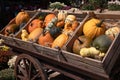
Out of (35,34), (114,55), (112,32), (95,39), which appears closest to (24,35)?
(35,34)

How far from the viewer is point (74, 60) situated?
3.77 metres

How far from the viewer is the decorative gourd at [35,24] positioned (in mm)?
5031

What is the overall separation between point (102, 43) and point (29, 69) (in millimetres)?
1508

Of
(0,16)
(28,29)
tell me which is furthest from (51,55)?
(0,16)

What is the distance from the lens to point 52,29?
4590 mm

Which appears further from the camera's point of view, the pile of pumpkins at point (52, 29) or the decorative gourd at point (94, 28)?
the pile of pumpkins at point (52, 29)

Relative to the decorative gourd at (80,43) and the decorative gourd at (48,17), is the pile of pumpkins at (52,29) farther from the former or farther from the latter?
the decorative gourd at (80,43)

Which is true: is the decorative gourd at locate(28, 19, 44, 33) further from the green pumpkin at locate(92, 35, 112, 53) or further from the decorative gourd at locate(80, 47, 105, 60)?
the decorative gourd at locate(80, 47, 105, 60)

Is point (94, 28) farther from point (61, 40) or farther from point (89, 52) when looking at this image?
point (89, 52)

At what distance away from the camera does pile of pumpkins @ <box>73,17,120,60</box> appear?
12.0 ft

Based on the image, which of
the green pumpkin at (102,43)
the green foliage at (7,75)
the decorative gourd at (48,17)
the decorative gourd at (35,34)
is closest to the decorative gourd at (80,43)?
the green pumpkin at (102,43)

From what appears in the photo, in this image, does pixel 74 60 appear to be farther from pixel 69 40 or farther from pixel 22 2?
pixel 22 2

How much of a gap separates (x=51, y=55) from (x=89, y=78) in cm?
60

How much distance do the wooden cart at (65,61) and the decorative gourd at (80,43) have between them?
0.07m
